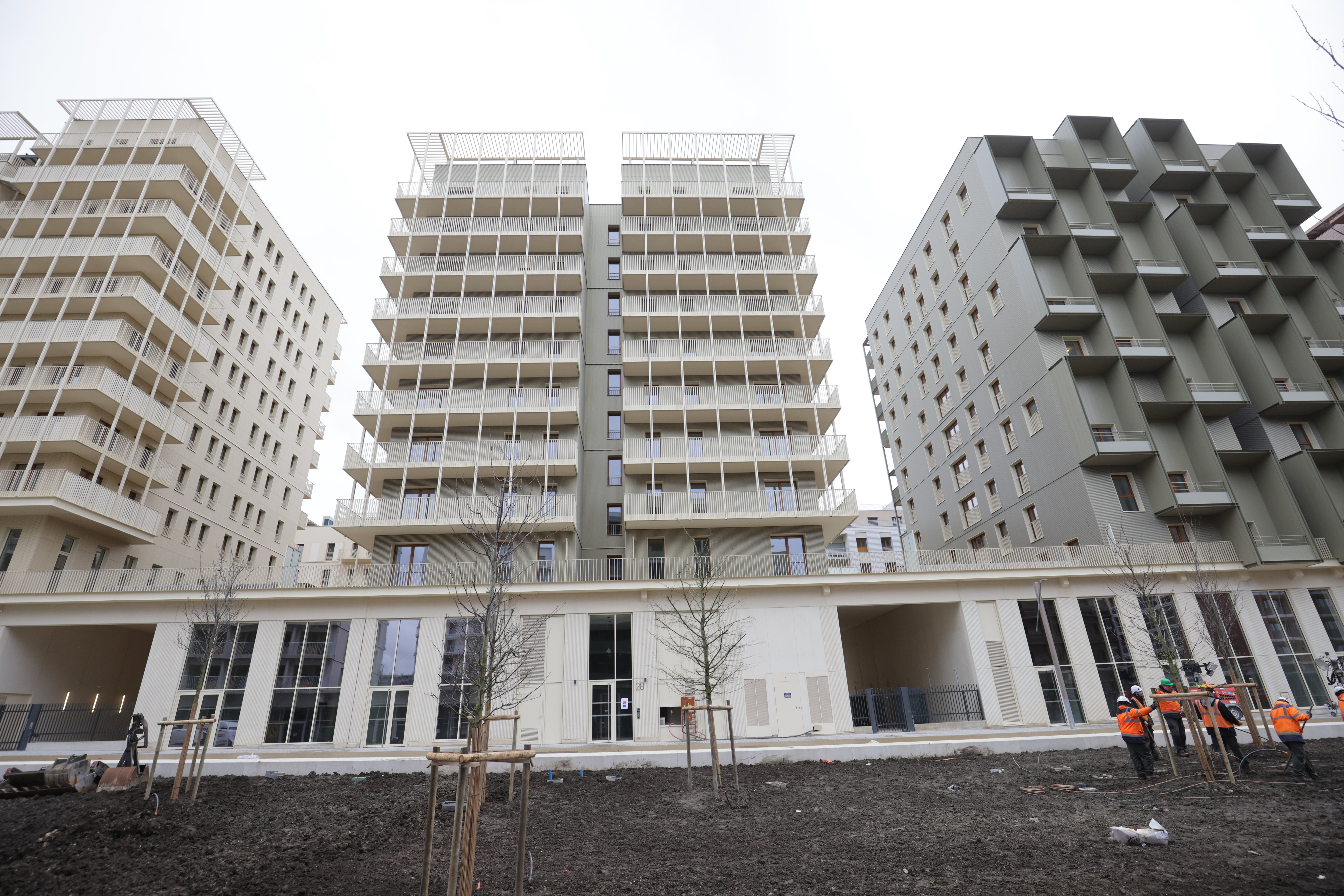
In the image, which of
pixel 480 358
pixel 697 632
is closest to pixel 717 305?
pixel 480 358

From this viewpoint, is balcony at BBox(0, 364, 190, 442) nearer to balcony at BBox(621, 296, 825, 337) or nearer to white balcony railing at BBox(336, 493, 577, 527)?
white balcony railing at BBox(336, 493, 577, 527)

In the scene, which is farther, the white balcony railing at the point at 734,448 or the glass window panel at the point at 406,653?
the white balcony railing at the point at 734,448

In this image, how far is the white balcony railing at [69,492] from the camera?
2672 centimetres

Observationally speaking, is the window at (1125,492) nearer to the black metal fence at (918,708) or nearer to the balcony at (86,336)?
the black metal fence at (918,708)

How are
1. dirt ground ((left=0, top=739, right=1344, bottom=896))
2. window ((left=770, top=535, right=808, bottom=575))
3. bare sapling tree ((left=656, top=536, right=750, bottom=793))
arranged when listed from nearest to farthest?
dirt ground ((left=0, top=739, right=1344, bottom=896)) < bare sapling tree ((left=656, top=536, right=750, bottom=793)) < window ((left=770, top=535, right=808, bottom=575))

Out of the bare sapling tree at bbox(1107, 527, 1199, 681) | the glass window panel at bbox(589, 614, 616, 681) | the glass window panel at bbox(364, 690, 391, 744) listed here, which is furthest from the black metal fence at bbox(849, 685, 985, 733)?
the glass window panel at bbox(364, 690, 391, 744)

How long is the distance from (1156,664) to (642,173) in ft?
115

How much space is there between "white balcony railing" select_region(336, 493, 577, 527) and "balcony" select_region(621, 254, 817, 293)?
1381 centimetres

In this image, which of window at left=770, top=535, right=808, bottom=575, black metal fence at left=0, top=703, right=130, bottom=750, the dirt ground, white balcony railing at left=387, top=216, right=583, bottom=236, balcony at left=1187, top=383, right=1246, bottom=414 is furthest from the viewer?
white balcony railing at left=387, top=216, right=583, bottom=236

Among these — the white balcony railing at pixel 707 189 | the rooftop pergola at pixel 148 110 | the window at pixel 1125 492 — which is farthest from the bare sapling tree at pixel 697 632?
the rooftop pergola at pixel 148 110

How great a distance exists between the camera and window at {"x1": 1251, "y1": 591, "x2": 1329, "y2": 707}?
83.9 ft

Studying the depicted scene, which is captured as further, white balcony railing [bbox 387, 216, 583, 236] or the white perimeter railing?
white balcony railing [bbox 387, 216, 583, 236]

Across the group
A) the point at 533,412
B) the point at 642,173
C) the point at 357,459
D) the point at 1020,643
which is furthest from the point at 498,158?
the point at 1020,643

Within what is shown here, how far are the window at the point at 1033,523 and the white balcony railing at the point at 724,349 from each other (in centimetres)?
1283
